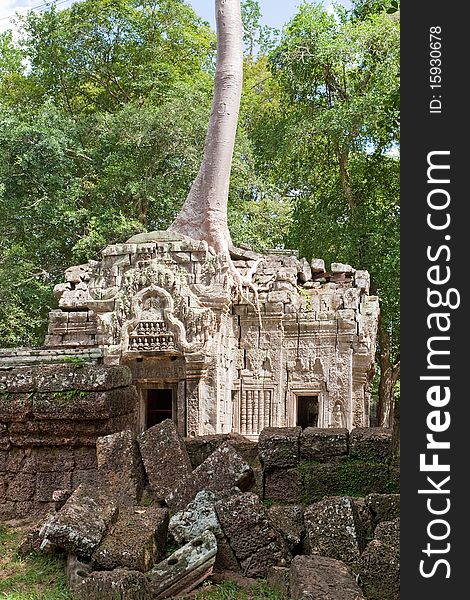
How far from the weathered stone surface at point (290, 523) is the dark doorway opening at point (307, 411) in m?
11.7

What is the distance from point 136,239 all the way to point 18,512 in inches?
393

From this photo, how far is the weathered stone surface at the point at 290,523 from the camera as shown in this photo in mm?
4095

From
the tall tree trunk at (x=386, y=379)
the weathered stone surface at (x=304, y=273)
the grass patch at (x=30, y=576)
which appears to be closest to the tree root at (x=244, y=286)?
the weathered stone surface at (x=304, y=273)

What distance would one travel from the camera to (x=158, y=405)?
15109mm

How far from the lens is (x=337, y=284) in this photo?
15898 mm

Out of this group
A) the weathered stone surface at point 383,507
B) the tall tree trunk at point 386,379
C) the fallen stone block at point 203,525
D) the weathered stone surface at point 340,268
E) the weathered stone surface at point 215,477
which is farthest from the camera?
the tall tree trunk at point 386,379

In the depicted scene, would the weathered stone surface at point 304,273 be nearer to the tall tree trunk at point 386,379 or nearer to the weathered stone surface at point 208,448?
the tall tree trunk at point 386,379

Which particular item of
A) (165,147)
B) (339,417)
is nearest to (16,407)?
(339,417)

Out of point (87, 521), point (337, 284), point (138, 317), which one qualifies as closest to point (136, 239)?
point (138, 317)

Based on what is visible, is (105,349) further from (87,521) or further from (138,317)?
(87,521)

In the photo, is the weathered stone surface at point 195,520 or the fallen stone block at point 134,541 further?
the weathered stone surface at point 195,520

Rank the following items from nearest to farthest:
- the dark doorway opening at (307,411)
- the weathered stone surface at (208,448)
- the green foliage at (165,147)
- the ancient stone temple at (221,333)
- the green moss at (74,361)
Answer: the green moss at (74,361)
the weathered stone surface at (208,448)
the ancient stone temple at (221,333)
the dark doorway opening at (307,411)
the green foliage at (165,147)

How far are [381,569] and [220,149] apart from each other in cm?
1410

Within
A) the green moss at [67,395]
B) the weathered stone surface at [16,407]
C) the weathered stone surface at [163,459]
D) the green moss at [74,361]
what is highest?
the green moss at [74,361]
